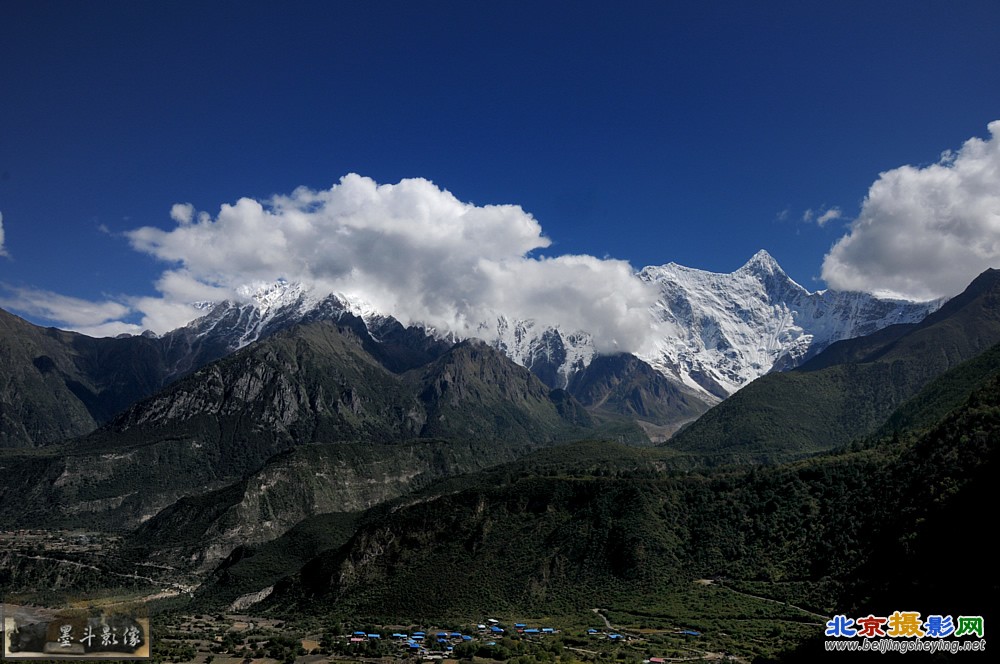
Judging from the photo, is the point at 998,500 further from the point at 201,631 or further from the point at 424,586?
the point at 201,631

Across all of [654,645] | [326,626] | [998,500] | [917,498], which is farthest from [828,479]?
[326,626]

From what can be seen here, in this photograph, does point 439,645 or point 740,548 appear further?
point 740,548

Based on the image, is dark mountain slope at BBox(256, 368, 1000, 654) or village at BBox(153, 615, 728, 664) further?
village at BBox(153, 615, 728, 664)

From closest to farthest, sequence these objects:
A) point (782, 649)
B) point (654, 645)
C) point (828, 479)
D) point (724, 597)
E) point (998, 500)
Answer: point (998, 500) < point (782, 649) < point (654, 645) < point (724, 597) < point (828, 479)

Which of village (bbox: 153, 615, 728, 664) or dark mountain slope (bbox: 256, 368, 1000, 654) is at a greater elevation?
dark mountain slope (bbox: 256, 368, 1000, 654)

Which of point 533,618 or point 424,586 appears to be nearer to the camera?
point 533,618

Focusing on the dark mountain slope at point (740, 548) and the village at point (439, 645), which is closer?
the dark mountain slope at point (740, 548)

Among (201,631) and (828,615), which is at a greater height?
(828,615)

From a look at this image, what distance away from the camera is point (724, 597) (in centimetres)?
15325

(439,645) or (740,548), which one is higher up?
(740,548)

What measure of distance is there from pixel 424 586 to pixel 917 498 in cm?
11611

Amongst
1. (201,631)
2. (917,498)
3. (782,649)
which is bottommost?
(201,631)

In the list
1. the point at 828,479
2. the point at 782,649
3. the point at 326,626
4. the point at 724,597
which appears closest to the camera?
the point at 782,649

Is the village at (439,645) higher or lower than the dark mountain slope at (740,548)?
lower
